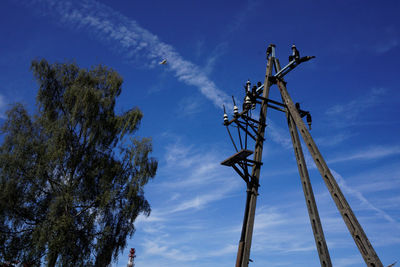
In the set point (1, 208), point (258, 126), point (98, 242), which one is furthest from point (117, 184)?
point (258, 126)

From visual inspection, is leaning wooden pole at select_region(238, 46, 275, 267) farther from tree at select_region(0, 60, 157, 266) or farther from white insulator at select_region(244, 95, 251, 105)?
tree at select_region(0, 60, 157, 266)

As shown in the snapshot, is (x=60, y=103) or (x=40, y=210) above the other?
(x=60, y=103)

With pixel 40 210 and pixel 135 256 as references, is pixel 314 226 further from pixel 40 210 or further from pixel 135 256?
pixel 135 256

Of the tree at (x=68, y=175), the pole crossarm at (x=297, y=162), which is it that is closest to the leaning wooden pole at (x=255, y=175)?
the pole crossarm at (x=297, y=162)

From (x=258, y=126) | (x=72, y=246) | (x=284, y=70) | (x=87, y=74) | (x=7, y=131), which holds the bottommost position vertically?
(x=72, y=246)

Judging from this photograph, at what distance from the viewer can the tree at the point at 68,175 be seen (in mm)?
13281

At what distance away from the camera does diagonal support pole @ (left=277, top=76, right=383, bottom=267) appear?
622 centimetres

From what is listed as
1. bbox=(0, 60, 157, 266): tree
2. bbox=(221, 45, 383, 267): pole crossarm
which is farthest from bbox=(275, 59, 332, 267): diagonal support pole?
bbox=(0, 60, 157, 266): tree

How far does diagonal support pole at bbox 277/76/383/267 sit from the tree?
9.68m

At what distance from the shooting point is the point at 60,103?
1673 centimetres

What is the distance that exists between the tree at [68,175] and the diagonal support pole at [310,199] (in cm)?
910

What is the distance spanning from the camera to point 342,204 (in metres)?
6.98

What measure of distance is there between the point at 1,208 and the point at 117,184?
199 inches

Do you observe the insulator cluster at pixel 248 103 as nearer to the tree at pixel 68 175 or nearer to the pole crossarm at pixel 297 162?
the pole crossarm at pixel 297 162
